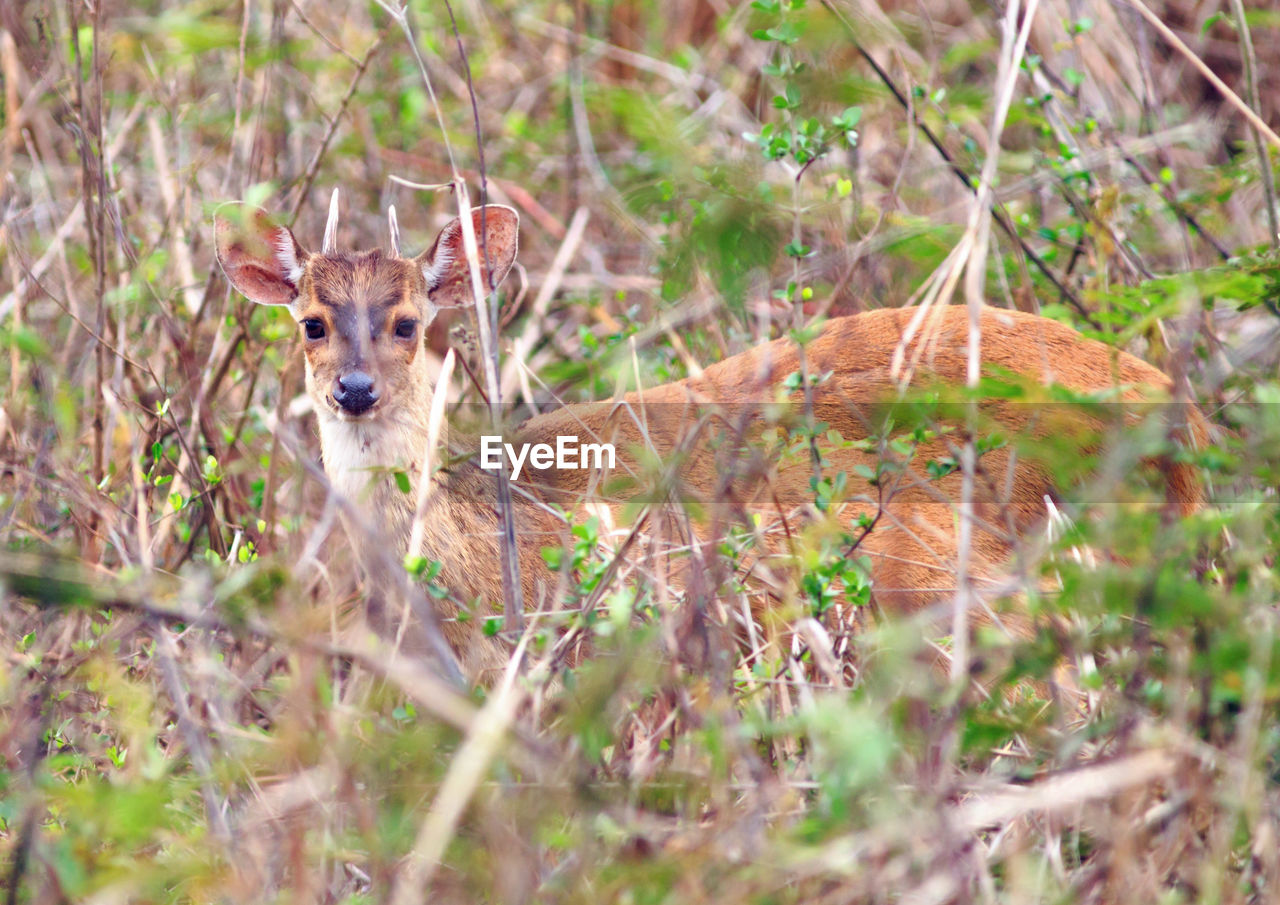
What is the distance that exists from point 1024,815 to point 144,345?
3362mm

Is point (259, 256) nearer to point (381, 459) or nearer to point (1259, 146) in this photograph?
point (381, 459)

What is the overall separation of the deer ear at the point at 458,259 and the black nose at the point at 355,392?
545 mm

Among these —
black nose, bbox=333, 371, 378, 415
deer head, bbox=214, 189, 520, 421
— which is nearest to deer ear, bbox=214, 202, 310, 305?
deer head, bbox=214, 189, 520, 421

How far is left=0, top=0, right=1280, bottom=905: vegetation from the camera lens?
7.16ft

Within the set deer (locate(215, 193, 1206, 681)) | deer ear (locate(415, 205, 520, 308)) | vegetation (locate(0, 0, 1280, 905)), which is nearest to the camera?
vegetation (locate(0, 0, 1280, 905))

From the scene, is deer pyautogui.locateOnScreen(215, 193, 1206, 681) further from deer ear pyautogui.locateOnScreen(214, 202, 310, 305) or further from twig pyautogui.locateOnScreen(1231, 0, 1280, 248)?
twig pyautogui.locateOnScreen(1231, 0, 1280, 248)

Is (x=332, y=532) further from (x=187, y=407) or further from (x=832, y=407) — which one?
(x=832, y=407)

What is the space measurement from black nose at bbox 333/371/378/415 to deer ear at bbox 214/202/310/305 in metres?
0.52

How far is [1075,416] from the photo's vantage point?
10.3 ft

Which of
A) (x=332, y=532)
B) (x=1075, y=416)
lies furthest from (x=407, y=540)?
(x=1075, y=416)

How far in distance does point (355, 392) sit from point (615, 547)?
0.83 metres

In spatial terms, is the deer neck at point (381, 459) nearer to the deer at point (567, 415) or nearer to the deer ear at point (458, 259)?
the deer at point (567, 415)

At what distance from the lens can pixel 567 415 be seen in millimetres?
4062

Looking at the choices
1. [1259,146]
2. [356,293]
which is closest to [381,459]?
[356,293]
